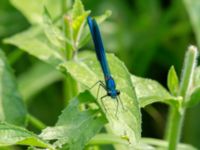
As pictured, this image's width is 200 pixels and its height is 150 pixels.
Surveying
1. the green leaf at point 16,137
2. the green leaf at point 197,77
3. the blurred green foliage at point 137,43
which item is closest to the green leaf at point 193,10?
the blurred green foliage at point 137,43

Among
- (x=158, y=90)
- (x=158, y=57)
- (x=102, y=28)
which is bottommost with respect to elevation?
(x=158, y=90)

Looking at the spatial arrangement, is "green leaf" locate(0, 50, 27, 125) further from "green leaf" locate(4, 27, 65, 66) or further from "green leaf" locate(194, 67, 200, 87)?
"green leaf" locate(194, 67, 200, 87)

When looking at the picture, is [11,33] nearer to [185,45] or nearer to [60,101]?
[60,101]

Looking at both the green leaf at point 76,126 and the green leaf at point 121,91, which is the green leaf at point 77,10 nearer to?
the green leaf at point 121,91

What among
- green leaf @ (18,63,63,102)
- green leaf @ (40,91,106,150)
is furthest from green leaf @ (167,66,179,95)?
green leaf @ (18,63,63,102)

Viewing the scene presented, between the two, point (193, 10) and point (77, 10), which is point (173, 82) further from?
point (193, 10)

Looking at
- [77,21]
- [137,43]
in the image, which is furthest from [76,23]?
[137,43]

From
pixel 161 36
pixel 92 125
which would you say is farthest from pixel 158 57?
pixel 92 125
